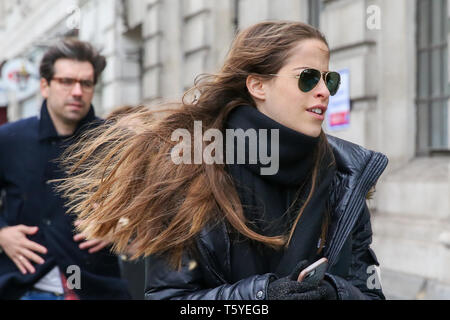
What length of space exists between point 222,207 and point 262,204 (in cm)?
Answer: 16

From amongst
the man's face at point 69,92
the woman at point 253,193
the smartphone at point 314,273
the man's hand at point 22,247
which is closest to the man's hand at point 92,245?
the man's hand at point 22,247

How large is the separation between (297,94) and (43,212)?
1.94m

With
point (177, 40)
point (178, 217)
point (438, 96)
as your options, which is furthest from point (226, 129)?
point (177, 40)

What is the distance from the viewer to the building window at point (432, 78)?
686 centimetres

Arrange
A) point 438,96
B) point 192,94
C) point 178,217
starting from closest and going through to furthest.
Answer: point 178,217 → point 192,94 → point 438,96

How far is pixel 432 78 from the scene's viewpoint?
23.0ft

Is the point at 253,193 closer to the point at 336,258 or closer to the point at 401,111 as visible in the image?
the point at 336,258

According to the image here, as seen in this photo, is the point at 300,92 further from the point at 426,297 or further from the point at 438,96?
the point at 438,96

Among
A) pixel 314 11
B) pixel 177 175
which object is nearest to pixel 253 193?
pixel 177 175

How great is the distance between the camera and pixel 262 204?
230 centimetres

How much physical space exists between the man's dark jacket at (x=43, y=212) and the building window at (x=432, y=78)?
4113 mm

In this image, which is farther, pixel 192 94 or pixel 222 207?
pixel 192 94

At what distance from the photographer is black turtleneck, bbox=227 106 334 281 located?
88.1 inches

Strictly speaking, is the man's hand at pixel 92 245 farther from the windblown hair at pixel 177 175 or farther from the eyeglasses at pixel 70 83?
the windblown hair at pixel 177 175
